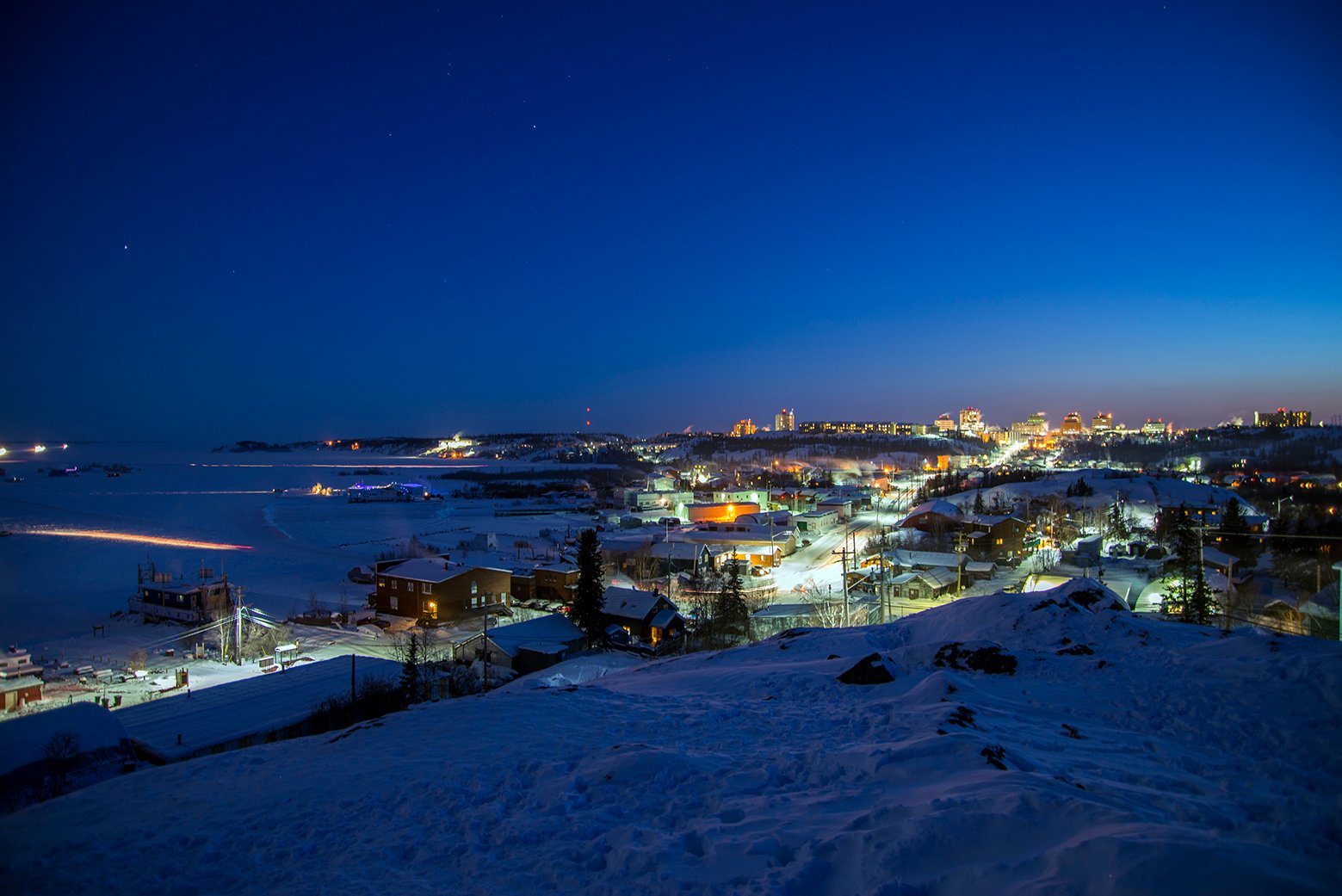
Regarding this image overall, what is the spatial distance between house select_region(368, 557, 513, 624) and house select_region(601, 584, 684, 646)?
6299 millimetres

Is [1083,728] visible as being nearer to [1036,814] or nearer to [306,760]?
[1036,814]

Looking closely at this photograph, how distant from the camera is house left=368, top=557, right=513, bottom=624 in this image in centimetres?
2378

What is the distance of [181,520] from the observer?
148 feet

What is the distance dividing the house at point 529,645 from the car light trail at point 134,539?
949 inches

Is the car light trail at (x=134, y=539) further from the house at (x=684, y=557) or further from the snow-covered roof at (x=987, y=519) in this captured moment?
the snow-covered roof at (x=987, y=519)

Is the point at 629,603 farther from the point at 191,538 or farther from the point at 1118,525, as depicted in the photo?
the point at 191,538

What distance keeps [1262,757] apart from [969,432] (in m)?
190

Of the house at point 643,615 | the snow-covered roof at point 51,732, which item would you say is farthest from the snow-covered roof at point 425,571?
the snow-covered roof at point 51,732

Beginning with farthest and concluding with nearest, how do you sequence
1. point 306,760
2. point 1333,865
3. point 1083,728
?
point 306,760 < point 1083,728 < point 1333,865

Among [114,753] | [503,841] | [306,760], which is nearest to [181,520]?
[114,753]

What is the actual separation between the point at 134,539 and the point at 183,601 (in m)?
20.1

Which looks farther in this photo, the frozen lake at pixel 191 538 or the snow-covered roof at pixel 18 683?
the frozen lake at pixel 191 538

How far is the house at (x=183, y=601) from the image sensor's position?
2208cm

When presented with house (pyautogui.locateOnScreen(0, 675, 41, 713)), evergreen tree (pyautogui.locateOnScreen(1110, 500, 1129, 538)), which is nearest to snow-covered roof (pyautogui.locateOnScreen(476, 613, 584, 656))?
house (pyautogui.locateOnScreen(0, 675, 41, 713))
